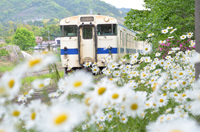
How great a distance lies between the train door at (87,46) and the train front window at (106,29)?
311 millimetres

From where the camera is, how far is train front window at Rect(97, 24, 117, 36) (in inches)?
376

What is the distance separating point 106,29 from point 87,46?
1.12 m

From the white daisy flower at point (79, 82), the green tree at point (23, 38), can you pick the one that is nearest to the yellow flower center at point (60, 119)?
the white daisy flower at point (79, 82)

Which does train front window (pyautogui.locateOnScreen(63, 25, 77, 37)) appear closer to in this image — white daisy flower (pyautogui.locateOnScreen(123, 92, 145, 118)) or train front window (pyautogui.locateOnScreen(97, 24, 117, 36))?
train front window (pyautogui.locateOnScreen(97, 24, 117, 36))

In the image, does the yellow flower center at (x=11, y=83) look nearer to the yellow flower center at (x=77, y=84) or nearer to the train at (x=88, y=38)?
the yellow flower center at (x=77, y=84)

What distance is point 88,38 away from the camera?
9.70 meters

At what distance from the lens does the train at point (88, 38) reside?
949 cm

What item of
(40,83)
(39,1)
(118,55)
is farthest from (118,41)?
(39,1)

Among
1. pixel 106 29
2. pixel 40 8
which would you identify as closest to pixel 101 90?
pixel 106 29

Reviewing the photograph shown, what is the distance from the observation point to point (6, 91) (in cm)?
73

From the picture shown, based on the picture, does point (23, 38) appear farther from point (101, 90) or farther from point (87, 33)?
point (101, 90)

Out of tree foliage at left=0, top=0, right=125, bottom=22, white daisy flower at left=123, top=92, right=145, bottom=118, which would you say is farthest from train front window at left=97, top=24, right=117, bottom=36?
tree foliage at left=0, top=0, right=125, bottom=22

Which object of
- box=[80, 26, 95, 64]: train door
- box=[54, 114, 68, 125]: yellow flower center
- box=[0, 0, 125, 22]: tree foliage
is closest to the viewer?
box=[54, 114, 68, 125]: yellow flower center

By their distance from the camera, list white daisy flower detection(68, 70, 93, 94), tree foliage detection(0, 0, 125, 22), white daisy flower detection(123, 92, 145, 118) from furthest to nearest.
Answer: tree foliage detection(0, 0, 125, 22) → white daisy flower detection(123, 92, 145, 118) → white daisy flower detection(68, 70, 93, 94)
